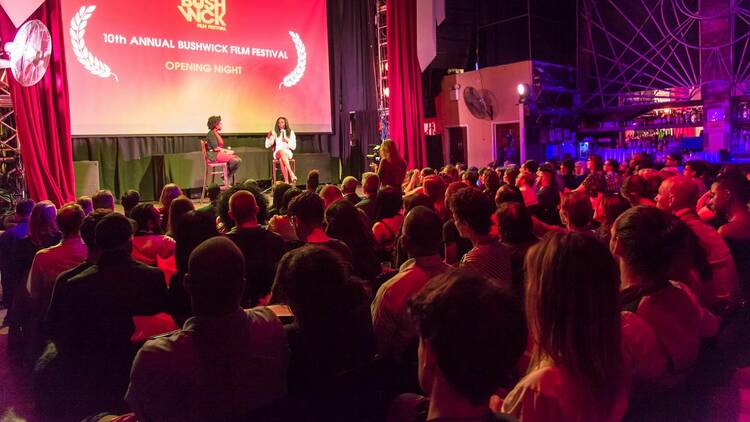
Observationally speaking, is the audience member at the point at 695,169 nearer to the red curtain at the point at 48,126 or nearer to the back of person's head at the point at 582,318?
the back of person's head at the point at 582,318

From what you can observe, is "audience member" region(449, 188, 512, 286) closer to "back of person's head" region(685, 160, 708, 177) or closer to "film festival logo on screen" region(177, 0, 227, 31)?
"back of person's head" region(685, 160, 708, 177)

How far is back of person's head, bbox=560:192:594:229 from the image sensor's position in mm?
3004

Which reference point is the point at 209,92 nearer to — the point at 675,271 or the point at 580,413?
the point at 675,271

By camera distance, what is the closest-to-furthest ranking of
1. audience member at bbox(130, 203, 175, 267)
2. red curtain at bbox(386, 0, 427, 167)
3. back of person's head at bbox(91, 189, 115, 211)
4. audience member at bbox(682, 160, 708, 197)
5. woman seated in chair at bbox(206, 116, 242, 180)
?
audience member at bbox(130, 203, 175, 267) → back of person's head at bbox(91, 189, 115, 211) → audience member at bbox(682, 160, 708, 197) → woman seated in chair at bbox(206, 116, 242, 180) → red curtain at bbox(386, 0, 427, 167)

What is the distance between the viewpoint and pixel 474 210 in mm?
2645

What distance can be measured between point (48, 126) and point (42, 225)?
483 centimetres

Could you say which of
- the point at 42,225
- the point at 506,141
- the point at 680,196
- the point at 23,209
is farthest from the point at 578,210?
the point at 506,141

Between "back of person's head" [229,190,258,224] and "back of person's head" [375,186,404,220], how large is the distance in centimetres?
101

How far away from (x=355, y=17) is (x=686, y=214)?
10.3 metres

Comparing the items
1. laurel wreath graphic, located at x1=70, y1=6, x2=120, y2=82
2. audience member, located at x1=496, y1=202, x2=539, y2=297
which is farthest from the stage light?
audience member, located at x1=496, y1=202, x2=539, y2=297

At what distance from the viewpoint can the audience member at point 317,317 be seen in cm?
164

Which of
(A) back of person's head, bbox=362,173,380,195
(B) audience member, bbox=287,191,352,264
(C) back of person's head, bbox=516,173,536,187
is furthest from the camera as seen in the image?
(C) back of person's head, bbox=516,173,536,187

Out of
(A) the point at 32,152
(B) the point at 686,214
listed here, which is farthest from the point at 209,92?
(B) the point at 686,214

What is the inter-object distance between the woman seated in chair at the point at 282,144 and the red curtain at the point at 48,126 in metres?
3.30
